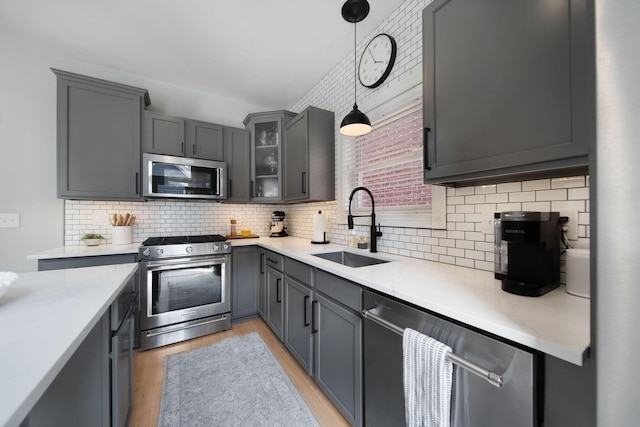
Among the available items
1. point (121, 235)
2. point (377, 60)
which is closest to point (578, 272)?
point (377, 60)

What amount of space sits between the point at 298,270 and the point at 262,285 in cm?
105

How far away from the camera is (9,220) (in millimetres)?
2297

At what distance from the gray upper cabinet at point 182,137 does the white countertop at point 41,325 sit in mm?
1834

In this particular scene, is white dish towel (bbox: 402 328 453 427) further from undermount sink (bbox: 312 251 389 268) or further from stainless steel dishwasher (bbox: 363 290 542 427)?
undermount sink (bbox: 312 251 389 268)

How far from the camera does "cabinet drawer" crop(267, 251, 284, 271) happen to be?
7.34ft

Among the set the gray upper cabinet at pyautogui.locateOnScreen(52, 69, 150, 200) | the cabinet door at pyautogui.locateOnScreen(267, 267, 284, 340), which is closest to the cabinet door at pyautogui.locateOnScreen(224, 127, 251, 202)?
the gray upper cabinet at pyautogui.locateOnScreen(52, 69, 150, 200)

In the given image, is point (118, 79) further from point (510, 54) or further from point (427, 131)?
point (510, 54)

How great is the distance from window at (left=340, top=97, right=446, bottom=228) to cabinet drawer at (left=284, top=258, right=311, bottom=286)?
2.53 ft

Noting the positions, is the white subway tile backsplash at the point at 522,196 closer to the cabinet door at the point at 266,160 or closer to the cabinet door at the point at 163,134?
the cabinet door at the point at 266,160

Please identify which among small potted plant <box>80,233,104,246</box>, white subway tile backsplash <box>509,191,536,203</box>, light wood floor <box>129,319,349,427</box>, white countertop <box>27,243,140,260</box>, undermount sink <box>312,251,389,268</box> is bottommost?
light wood floor <box>129,319,349,427</box>

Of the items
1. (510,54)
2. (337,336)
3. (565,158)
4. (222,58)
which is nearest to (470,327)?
Result: (565,158)

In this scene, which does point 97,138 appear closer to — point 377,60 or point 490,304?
point 377,60

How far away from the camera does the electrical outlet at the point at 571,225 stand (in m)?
1.04

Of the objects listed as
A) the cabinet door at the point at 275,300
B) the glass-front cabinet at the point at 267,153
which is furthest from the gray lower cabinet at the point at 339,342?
the glass-front cabinet at the point at 267,153
